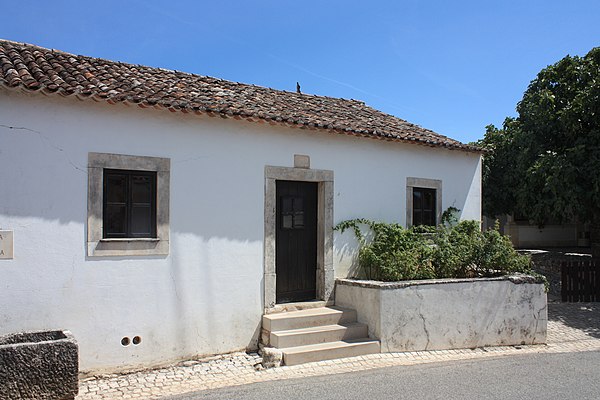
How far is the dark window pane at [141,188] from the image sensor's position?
684 centimetres

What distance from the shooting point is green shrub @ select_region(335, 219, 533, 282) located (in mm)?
8344

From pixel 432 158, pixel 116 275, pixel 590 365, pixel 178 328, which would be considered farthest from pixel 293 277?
pixel 590 365

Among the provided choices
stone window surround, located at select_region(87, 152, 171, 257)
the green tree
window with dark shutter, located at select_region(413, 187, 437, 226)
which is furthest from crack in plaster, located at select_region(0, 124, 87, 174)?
the green tree

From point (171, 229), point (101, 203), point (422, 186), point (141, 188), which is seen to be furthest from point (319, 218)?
point (101, 203)

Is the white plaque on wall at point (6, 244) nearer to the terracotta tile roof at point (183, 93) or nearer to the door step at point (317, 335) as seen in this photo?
the terracotta tile roof at point (183, 93)

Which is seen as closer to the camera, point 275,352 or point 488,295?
point 275,352

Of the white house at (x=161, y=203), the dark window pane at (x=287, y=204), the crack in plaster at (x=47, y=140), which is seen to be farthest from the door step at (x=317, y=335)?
the crack in plaster at (x=47, y=140)

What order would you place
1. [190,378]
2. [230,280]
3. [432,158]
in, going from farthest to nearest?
[432,158] → [230,280] → [190,378]

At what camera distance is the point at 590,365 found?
7094 mm

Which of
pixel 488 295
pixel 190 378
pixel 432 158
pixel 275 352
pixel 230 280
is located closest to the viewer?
pixel 190 378

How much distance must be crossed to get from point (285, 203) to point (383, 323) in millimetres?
2534

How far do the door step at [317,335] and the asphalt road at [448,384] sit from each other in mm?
631

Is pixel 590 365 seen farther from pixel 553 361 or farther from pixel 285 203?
pixel 285 203

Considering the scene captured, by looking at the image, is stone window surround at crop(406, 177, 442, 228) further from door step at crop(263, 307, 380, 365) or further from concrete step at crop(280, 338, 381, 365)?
concrete step at crop(280, 338, 381, 365)
